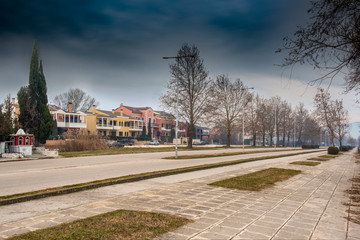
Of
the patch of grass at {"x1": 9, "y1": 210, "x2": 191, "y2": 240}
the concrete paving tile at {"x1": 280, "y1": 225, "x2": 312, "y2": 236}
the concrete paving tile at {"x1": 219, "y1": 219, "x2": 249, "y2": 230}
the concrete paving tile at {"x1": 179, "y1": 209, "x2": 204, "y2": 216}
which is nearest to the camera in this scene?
the patch of grass at {"x1": 9, "y1": 210, "x2": 191, "y2": 240}

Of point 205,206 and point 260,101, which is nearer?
point 205,206

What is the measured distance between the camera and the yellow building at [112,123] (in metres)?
73.7

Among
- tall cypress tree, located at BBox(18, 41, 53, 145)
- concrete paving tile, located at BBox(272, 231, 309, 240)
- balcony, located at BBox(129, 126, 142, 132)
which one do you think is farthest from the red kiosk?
balcony, located at BBox(129, 126, 142, 132)

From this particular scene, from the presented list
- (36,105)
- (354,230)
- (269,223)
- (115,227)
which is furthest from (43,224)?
(36,105)

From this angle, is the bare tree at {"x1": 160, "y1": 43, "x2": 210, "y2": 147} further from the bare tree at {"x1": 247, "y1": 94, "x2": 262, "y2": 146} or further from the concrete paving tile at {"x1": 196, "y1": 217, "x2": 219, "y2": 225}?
the concrete paving tile at {"x1": 196, "y1": 217, "x2": 219, "y2": 225}

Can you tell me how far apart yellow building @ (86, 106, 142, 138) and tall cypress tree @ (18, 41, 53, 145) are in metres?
40.1

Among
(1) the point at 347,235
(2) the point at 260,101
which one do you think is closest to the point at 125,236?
(1) the point at 347,235

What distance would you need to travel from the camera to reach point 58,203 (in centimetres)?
716

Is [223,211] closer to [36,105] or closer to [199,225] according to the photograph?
[199,225]

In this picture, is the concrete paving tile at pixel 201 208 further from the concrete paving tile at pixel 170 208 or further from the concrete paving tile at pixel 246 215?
the concrete paving tile at pixel 246 215

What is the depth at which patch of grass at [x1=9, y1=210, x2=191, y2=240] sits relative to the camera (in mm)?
4602

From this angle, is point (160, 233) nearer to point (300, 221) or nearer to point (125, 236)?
point (125, 236)

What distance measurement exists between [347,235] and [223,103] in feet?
167

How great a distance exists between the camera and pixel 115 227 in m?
5.05
